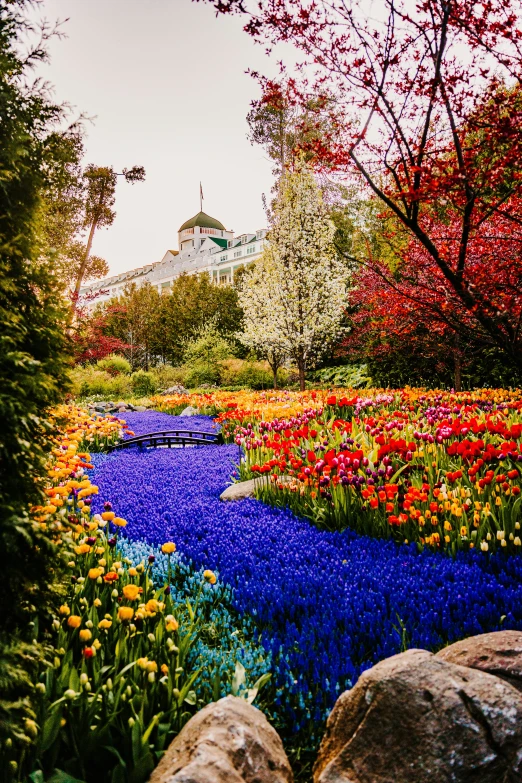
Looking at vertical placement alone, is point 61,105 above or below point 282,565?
above

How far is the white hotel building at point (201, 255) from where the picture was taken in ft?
204

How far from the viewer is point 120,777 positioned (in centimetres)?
165

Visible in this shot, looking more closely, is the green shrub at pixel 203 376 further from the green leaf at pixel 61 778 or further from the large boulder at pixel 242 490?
the green leaf at pixel 61 778

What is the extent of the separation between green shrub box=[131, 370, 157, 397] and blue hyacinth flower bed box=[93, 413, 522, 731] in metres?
17.7

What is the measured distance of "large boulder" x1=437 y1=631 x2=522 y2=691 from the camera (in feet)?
5.93

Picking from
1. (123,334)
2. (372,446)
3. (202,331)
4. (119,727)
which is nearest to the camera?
(119,727)

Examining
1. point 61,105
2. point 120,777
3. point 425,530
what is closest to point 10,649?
A: point 120,777

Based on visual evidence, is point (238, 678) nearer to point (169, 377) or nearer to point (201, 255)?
point (169, 377)

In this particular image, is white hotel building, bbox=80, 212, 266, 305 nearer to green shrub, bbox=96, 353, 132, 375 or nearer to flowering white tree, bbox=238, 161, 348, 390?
green shrub, bbox=96, 353, 132, 375

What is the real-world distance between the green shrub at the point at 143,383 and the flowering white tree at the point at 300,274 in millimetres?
7313

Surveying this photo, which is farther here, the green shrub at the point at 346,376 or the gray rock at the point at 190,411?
the green shrub at the point at 346,376

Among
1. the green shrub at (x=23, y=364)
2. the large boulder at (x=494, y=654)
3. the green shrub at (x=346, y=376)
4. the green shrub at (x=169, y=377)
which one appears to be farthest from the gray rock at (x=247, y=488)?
the green shrub at (x=169, y=377)

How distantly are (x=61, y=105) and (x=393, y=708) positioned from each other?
2495mm

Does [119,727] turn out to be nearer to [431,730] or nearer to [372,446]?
[431,730]
